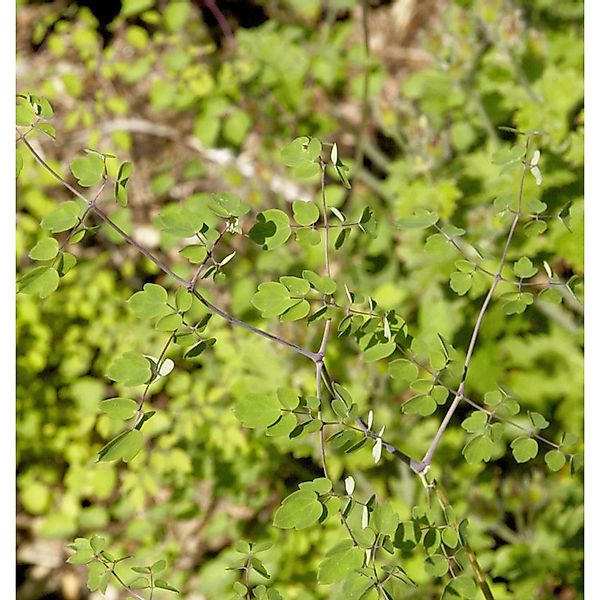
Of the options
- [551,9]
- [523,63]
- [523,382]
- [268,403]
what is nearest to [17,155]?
[268,403]

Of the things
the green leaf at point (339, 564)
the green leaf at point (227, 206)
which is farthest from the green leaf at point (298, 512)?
the green leaf at point (227, 206)

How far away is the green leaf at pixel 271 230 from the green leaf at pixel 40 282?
278mm

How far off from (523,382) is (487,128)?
2.55ft

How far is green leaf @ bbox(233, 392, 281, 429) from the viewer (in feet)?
3.30

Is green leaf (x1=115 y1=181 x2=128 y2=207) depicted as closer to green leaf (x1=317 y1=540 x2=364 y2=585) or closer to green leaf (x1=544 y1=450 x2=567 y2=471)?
green leaf (x1=317 y1=540 x2=364 y2=585)

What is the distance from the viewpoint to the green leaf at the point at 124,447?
3.12ft

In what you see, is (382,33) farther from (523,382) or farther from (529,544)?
(529,544)

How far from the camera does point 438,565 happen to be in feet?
3.51

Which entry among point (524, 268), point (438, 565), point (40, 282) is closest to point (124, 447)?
point (40, 282)

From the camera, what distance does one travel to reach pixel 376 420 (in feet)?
6.65

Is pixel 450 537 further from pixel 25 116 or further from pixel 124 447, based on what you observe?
pixel 25 116

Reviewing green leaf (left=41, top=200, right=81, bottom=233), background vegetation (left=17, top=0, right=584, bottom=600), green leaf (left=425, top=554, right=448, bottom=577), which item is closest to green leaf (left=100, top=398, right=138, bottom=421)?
green leaf (left=41, top=200, right=81, bottom=233)

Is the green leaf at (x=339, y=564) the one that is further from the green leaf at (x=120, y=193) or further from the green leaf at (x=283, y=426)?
the green leaf at (x=120, y=193)

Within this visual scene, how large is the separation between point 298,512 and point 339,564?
3.9 inches
